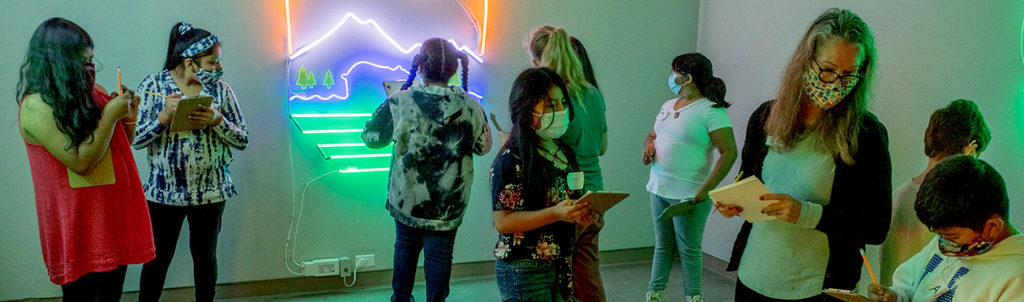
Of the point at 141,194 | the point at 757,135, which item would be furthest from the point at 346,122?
the point at 757,135

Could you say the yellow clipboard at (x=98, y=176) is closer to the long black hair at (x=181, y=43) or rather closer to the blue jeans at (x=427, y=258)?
the long black hair at (x=181, y=43)

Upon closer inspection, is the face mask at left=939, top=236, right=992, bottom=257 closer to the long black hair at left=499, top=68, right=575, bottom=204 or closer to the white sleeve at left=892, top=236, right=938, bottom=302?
the white sleeve at left=892, top=236, right=938, bottom=302

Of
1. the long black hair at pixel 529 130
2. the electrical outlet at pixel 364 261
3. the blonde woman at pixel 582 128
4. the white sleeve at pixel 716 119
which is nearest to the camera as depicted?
the long black hair at pixel 529 130

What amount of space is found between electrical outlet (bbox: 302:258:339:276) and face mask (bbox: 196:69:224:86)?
131cm

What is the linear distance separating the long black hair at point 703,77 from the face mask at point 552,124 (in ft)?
4.00

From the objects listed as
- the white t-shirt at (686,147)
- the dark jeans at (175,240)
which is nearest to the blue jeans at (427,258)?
the dark jeans at (175,240)

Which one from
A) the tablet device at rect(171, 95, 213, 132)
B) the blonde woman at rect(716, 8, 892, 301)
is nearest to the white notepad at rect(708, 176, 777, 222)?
the blonde woman at rect(716, 8, 892, 301)

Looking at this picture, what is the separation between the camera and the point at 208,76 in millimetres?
2502

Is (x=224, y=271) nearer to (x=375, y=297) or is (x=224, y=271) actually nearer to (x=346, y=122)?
(x=375, y=297)

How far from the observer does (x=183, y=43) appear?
2.46m

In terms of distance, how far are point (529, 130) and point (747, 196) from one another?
63cm

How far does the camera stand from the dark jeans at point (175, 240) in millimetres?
2473

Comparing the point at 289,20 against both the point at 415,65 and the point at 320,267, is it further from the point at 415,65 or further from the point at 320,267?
the point at 320,267

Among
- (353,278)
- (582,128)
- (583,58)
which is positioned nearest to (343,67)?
(353,278)
